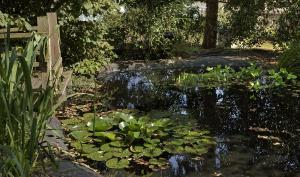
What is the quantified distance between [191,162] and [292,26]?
34.3 feet

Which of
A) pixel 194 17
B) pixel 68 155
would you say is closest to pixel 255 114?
pixel 68 155

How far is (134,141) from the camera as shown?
5.35 m

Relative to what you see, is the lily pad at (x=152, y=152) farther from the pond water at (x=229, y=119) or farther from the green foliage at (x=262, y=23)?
the green foliage at (x=262, y=23)

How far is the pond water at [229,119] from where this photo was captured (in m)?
4.69

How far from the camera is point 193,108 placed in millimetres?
7406

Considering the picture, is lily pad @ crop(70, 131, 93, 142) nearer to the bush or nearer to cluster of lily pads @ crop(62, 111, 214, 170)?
cluster of lily pads @ crop(62, 111, 214, 170)

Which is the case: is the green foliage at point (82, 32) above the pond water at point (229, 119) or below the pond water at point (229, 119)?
above

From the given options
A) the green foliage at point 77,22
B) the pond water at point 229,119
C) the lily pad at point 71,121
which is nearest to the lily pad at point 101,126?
the lily pad at point 71,121

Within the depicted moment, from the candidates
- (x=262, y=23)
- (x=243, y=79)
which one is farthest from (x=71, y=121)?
(x=262, y=23)

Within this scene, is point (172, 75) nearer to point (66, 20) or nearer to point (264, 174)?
point (66, 20)

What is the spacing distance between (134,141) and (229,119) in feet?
6.47

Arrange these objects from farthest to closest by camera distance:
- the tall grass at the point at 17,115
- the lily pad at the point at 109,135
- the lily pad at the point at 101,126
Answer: the lily pad at the point at 101,126
the lily pad at the point at 109,135
the tall grass at the point at 17,115

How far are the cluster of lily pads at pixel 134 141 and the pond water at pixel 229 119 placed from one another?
6.3 inches

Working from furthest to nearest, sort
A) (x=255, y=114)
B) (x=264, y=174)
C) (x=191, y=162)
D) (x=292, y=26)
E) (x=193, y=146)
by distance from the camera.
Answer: (x=292, y=26) → (x=255, y=114) → (x=193, y=146) → (x=191, y=162) → (x=264, y=174)
